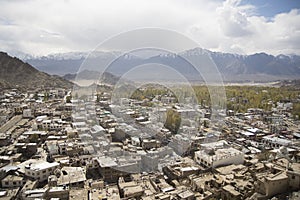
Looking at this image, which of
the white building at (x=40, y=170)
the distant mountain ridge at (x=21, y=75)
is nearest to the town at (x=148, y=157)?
the white building at (x=40, y=170)

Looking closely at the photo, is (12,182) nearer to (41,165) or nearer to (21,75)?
(41,165)

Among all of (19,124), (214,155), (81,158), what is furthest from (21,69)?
(214,155)

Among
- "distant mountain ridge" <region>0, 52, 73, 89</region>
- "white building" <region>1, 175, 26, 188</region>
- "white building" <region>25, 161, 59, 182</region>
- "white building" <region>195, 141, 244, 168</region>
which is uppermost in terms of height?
"distant mountain ridge" <region>0, 52, 73, 89</region>

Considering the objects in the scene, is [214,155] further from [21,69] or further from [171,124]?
[21,69]

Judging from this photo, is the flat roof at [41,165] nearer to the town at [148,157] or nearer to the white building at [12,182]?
the town at [148,157]

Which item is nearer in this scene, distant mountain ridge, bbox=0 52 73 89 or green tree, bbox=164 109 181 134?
green tree, bbox=164 109 181 134

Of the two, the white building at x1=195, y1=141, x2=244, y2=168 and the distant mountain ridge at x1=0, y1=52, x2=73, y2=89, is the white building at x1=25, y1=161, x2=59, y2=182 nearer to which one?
the white building at x1=195, y1=141, x2=244, y2=168

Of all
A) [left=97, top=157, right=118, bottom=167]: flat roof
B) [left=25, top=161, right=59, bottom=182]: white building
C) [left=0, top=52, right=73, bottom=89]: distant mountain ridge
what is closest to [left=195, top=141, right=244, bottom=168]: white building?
[left=97, top=157, right=118, bottom=167]: flat roof
